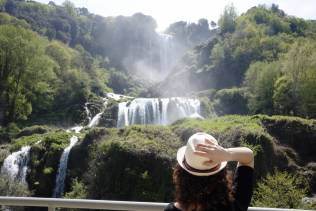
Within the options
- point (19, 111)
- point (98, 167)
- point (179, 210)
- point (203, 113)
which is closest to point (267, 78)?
point (203, 113)

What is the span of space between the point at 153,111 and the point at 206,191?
45623 millimetres

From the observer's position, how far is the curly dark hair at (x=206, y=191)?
7.11 ft

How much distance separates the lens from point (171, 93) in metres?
76.4

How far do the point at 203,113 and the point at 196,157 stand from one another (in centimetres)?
4902

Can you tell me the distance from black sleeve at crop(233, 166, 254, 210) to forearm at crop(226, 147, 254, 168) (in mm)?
35

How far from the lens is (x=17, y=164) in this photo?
30.5m

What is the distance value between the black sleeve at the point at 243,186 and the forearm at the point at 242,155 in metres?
0.04

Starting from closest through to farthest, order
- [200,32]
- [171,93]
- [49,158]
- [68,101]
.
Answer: [49,158] < [68,101] < [171,93] < [200,32]

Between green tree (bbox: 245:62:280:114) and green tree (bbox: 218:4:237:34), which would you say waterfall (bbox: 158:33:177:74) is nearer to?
green tree (bbox: 218:4:237:34)

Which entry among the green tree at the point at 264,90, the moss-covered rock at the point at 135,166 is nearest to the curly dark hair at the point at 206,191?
the moss-covered rock at the point at 135,166

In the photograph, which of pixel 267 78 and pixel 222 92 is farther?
pixel 222 92

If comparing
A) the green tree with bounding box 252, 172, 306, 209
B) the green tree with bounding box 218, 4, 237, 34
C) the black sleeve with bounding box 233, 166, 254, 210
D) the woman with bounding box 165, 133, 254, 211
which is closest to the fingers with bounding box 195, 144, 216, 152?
the woman with bounding box 165, 133, 254, 211

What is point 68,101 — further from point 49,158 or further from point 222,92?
point 49,158

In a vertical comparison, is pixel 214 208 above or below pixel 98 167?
above
